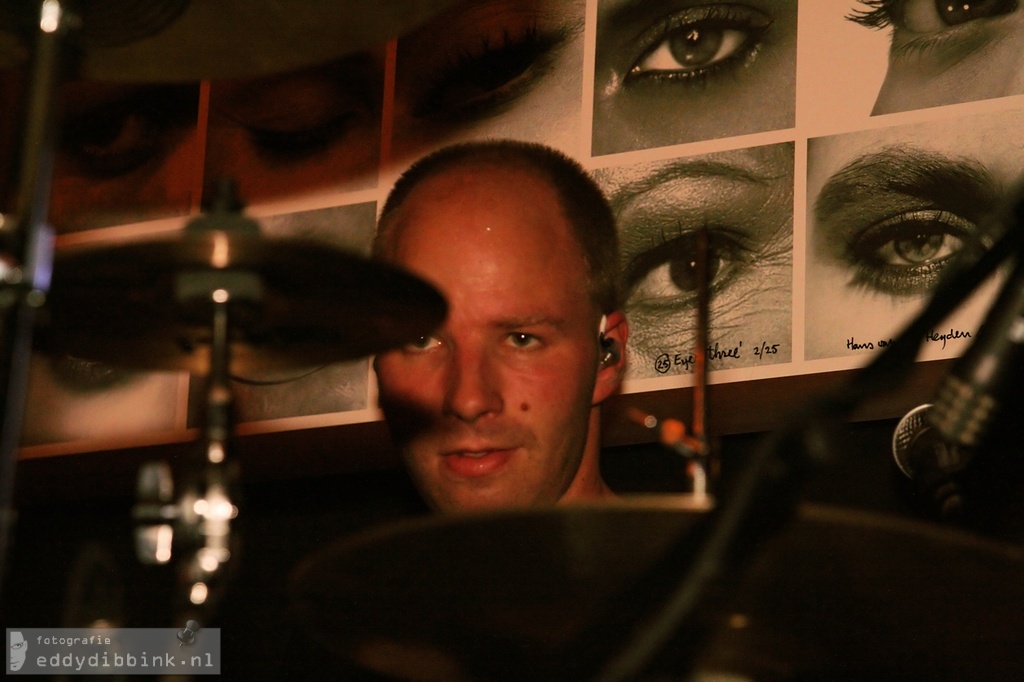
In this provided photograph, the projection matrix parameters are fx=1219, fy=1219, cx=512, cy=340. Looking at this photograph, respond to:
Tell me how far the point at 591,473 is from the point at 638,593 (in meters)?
1.15

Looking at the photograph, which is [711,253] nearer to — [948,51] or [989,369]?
[948,51]

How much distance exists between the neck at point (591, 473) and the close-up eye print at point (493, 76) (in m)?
0.44

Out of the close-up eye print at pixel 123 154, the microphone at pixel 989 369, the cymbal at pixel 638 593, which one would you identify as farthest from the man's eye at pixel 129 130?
the microphone at pixel 989 369

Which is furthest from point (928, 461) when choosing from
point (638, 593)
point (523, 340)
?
point (638, 593)

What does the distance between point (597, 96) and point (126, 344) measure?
3.42 ft

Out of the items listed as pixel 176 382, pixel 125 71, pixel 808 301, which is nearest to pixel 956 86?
pixel 808 301

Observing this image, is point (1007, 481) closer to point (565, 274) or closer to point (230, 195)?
point (565, 274)

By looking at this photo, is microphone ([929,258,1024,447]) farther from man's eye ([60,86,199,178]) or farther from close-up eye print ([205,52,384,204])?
man's eye ([60,86,199,178])

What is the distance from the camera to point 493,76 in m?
2.03

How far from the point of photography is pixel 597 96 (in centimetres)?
194

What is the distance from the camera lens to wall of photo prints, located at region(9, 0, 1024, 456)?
1.71 meters

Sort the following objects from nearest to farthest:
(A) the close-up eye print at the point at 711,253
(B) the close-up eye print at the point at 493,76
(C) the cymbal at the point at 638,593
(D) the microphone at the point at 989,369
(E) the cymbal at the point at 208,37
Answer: (D) the microphone at the point at 989,369, (C) the cymbal at the point at 638,593, (E) the cymbal at the point at 208,37, (A) the close-up eye print at the point at 711,253, (B) the close-up eye print at the point at 493,76

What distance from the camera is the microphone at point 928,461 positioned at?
5.41 ft

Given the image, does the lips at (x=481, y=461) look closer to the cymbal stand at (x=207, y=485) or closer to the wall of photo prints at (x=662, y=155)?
the wall of photo prints at (x=662, y=155)
